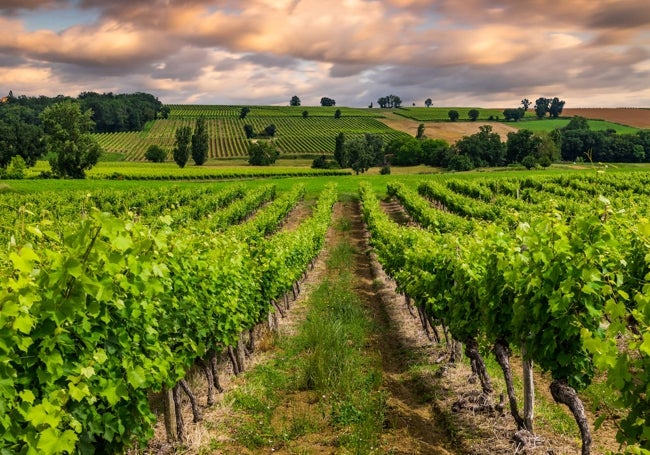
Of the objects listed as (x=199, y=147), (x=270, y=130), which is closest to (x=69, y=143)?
(x=199, y=147)

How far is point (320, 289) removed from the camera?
1800cm

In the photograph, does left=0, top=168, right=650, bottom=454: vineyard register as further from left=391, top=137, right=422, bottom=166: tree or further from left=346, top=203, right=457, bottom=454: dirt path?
left=391, top=137, right=422, bottom=166: tree

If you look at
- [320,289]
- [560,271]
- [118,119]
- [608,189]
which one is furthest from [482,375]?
[118,119]

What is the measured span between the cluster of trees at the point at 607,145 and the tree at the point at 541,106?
59.3 m

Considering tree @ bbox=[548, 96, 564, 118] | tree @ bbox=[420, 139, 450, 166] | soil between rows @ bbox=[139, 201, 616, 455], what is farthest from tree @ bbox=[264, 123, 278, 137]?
soil between rows @ bbox=[139, 201, 616, 455]

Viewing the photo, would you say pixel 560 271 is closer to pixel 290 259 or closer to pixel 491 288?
pixel 491 288

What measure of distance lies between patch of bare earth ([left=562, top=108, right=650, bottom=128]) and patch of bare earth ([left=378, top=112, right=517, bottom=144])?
2751 centimetres

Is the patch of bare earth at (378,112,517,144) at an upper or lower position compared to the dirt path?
upper

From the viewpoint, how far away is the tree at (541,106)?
176250 millimetres

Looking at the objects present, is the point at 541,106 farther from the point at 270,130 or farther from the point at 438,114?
the point at 270,130

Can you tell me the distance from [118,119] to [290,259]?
486ft

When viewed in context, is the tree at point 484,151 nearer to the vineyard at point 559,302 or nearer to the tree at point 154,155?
the tree at point 154,155

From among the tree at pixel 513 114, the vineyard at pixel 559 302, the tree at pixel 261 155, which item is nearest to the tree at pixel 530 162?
the tree at pixel 261 155

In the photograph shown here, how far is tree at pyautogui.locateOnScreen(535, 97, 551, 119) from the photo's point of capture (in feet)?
→ 578
